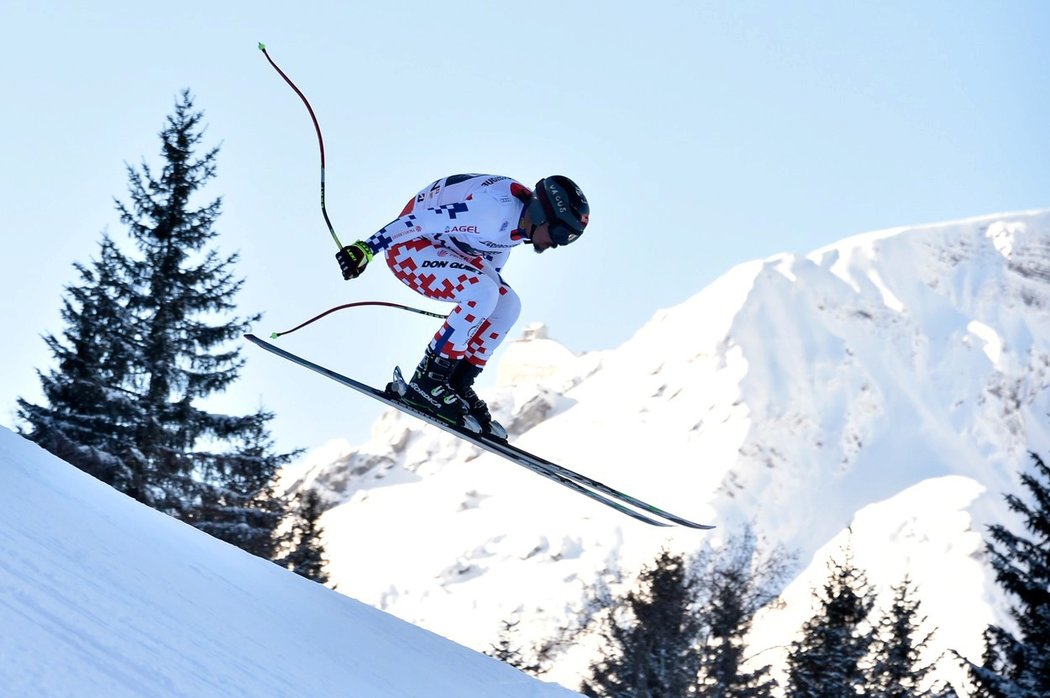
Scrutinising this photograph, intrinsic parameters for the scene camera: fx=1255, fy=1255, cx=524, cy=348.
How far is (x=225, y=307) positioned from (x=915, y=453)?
117 m

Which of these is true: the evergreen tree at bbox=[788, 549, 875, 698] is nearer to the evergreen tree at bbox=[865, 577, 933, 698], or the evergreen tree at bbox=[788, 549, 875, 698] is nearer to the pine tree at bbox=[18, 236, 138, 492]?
the evergreen tree at bbox=[865, 577, 933, 698]

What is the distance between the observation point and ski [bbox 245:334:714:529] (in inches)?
281

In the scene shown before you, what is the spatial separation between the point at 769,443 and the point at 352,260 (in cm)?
13094

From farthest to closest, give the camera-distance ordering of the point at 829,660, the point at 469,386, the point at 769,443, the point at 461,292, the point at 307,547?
1. the point at 769,443
2. the point at 307,547
3. the point at 829,660
4. the point at 469,386
5. the point at 461,292

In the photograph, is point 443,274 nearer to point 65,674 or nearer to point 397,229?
point 397,229

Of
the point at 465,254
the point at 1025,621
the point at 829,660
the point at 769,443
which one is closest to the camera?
the point at 465,254

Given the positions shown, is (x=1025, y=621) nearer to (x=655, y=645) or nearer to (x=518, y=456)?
(x=518, y=456)

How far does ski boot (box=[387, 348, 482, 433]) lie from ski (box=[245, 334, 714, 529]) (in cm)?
3

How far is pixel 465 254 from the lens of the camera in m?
7.03

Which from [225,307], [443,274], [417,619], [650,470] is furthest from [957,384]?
[443,274]

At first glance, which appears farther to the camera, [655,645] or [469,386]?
[655,645]

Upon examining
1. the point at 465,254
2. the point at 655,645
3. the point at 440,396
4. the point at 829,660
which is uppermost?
the point at 655,645

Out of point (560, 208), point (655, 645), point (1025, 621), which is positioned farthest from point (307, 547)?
point (560, 208)

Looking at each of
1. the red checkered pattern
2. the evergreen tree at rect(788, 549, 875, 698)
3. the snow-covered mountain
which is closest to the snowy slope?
the red checkered pattern
